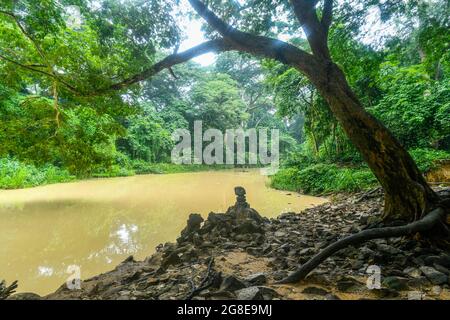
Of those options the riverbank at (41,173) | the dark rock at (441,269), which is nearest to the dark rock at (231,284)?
the dark rock at (441,269)

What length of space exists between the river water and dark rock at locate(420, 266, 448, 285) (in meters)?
3.75

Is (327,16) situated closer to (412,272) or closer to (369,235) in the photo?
(369,235)

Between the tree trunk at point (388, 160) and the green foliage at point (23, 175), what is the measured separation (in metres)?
11.8

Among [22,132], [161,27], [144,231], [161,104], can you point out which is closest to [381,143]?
[161,27]

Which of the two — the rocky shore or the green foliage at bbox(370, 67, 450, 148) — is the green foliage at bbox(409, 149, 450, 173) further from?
the rocky shore

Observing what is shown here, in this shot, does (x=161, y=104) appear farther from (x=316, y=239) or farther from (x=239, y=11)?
(x=316, y=239)

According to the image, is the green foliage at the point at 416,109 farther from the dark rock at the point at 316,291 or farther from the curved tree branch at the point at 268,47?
the dark rock at the point at 316,291

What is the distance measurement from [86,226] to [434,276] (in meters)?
6.20

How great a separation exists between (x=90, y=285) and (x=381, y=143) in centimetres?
355

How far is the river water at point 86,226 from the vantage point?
160 inches

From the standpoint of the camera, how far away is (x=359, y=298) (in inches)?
79.8

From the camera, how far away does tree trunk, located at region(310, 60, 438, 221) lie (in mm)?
3002

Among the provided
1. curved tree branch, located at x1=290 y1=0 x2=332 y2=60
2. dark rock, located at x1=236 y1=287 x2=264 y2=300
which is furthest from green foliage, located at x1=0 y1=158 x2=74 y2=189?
dark rock, located at x1=236 y1=287 x2=264 y2=300

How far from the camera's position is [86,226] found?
6.25 metres
